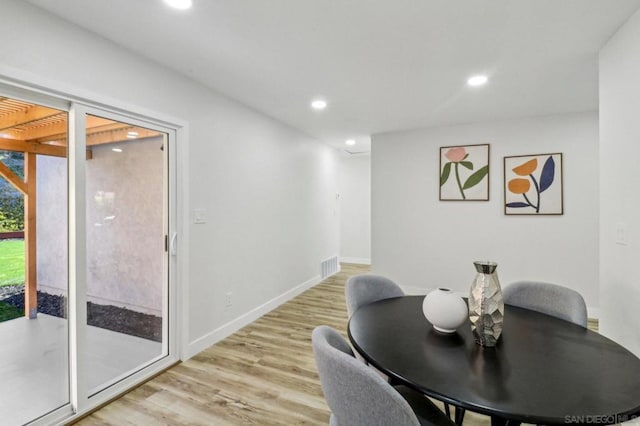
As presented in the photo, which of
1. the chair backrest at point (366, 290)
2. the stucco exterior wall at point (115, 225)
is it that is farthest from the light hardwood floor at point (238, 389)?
the chair backrest at point (366, 290)

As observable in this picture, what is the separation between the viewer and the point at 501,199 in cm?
373

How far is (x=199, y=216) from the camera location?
2666 mm

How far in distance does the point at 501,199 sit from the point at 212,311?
3.60 metres

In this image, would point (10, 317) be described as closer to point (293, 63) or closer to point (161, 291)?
point (161, 291)

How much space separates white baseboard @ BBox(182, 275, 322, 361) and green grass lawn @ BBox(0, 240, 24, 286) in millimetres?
1298

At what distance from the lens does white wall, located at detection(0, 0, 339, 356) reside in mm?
1689

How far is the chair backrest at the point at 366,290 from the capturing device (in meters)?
1.84

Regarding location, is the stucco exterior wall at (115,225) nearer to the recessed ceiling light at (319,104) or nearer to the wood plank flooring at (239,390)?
the wood plank flooring at (239,390)

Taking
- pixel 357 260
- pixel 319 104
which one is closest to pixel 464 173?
pixel 319 104

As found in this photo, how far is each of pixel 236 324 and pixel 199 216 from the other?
1.24m

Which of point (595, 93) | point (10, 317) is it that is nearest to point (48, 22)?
point (10, 317)

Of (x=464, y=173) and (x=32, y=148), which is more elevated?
(x=464, y=173)

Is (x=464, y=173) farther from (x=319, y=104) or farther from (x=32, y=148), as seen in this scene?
(x=32, y=148)

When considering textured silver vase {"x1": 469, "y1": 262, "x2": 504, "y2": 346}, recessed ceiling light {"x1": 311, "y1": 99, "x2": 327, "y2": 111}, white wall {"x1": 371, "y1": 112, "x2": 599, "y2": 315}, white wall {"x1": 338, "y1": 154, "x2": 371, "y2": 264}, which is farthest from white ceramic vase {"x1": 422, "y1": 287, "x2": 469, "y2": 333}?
white wall {"x1": 338, "y1": 154, "x2": 371, "y2": 264}
